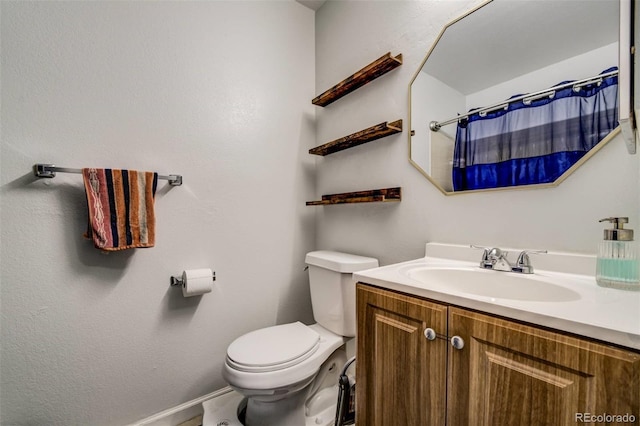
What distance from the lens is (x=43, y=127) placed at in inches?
43.6

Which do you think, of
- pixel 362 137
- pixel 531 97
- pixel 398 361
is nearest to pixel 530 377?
pixel 398 361

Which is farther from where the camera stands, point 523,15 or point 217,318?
point 217,318

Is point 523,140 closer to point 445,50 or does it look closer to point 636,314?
point 445,50

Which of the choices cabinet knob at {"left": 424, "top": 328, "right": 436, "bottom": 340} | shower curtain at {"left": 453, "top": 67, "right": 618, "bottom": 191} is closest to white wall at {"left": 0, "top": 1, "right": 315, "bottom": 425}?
shower curtain at {"left": 453, "top": 67, "right": 618, "bottom": 191}

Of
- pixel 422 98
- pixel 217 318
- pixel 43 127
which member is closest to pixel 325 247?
pixel 217 318

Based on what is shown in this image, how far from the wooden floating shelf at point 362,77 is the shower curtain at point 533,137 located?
50 cm

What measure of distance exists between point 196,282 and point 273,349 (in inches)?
20.4

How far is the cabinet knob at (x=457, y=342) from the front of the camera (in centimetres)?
64

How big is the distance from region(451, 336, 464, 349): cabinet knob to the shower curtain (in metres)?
0.66

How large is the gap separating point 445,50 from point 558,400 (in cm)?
129

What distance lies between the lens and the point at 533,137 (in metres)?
0.95

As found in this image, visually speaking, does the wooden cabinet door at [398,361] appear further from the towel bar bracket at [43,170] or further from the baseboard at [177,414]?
the towel bar bracket at [43,170]

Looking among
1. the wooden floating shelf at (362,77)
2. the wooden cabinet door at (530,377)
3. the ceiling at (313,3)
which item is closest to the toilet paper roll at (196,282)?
the wooden cabinet door at (530,377)

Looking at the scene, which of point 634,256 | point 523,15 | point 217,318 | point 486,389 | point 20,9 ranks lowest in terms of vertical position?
point 217,318
